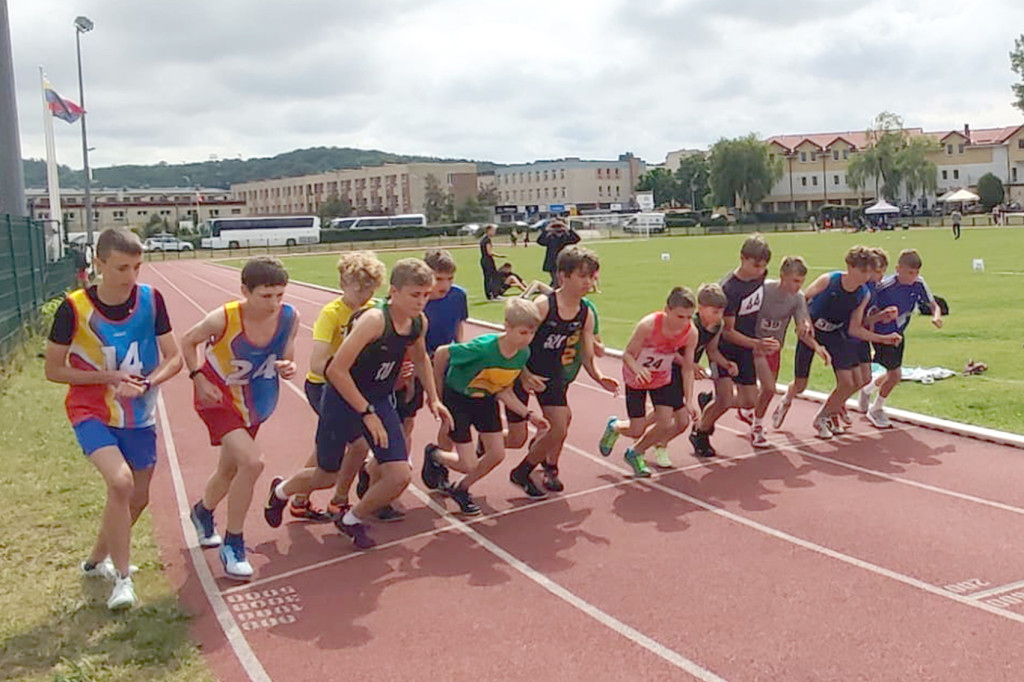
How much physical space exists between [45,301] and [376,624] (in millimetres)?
17512

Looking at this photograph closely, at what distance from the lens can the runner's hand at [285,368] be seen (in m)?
5.44

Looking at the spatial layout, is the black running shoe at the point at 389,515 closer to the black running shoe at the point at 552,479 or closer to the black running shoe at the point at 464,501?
the black running shoe at the point at 464,501

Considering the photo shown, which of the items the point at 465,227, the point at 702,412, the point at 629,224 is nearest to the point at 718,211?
the point at 629,224

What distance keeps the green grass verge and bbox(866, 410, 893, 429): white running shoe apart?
614 cm

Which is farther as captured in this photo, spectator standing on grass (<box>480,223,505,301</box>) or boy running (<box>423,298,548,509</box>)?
spectator standing on grass (<box>480,223,505,301</box>)

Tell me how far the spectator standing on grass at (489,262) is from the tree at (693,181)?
12279 cm

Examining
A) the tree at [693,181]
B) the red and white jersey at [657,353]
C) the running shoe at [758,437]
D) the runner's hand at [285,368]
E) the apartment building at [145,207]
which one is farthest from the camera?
the tree at [693,181]

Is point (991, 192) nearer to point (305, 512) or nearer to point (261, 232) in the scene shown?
point (261, 232)

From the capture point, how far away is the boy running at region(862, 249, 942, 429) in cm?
890

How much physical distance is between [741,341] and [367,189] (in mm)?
145869

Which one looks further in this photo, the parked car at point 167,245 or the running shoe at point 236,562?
the parked car at point 167,245

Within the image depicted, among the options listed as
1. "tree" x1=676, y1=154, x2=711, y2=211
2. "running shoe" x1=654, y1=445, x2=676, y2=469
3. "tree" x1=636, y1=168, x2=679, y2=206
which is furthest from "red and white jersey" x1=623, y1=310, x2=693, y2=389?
"tree" x1=636, y1=168, x2=679, y2=206

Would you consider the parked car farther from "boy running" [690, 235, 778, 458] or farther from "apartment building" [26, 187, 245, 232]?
"boy running" [690, 235, 778, 458]

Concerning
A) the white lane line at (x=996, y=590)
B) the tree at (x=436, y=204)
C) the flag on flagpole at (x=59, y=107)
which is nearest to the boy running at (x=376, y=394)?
the white lane line at (x=996, y=590)
